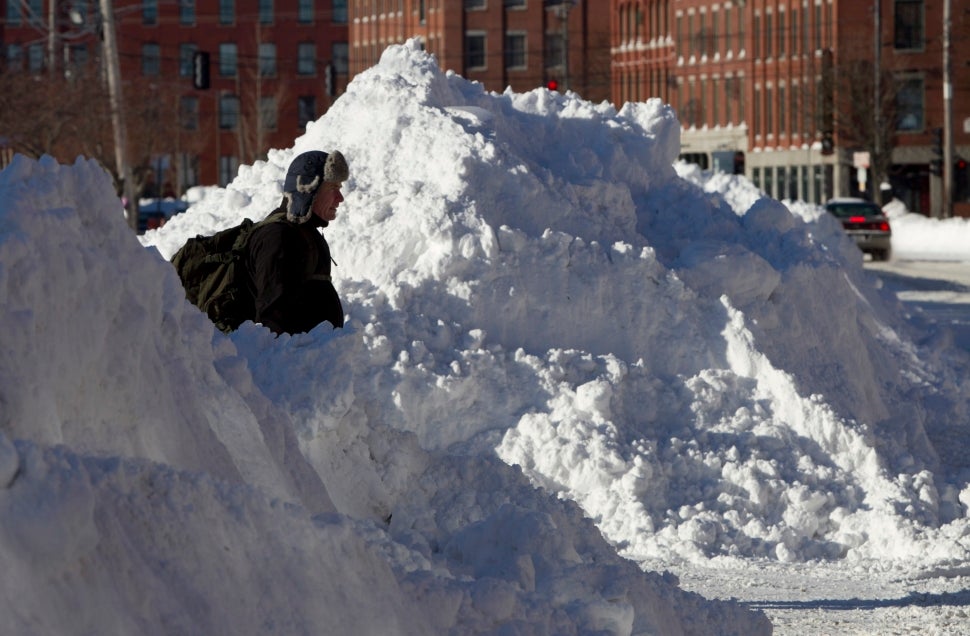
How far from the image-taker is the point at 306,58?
109000 mm

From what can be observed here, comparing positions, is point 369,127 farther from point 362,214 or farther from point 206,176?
point 206,176

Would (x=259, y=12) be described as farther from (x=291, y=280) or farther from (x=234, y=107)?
(x=291, y=280)

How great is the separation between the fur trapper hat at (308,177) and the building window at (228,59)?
102m

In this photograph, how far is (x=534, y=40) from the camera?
9469 cm

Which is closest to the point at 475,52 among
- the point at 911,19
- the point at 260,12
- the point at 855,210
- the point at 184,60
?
the point at 184,60

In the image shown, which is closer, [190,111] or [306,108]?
[190,111]

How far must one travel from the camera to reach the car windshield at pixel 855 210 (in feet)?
142

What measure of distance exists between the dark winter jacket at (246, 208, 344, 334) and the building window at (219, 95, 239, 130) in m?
100

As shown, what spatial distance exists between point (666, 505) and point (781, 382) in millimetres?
1469

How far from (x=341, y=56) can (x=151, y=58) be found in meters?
10.2

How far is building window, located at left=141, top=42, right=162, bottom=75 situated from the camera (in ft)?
351

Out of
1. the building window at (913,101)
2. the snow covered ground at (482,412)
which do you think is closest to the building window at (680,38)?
the building window at (913,101)

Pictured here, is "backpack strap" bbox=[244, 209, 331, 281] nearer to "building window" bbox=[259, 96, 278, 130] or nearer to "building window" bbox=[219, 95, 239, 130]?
"building window" bbox=[259, 96, 278, 130]

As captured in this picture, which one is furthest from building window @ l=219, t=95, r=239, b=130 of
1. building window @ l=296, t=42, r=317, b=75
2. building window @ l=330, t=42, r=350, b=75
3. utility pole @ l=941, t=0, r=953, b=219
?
utility pole @ l=941, t=0, r=953, b=219
